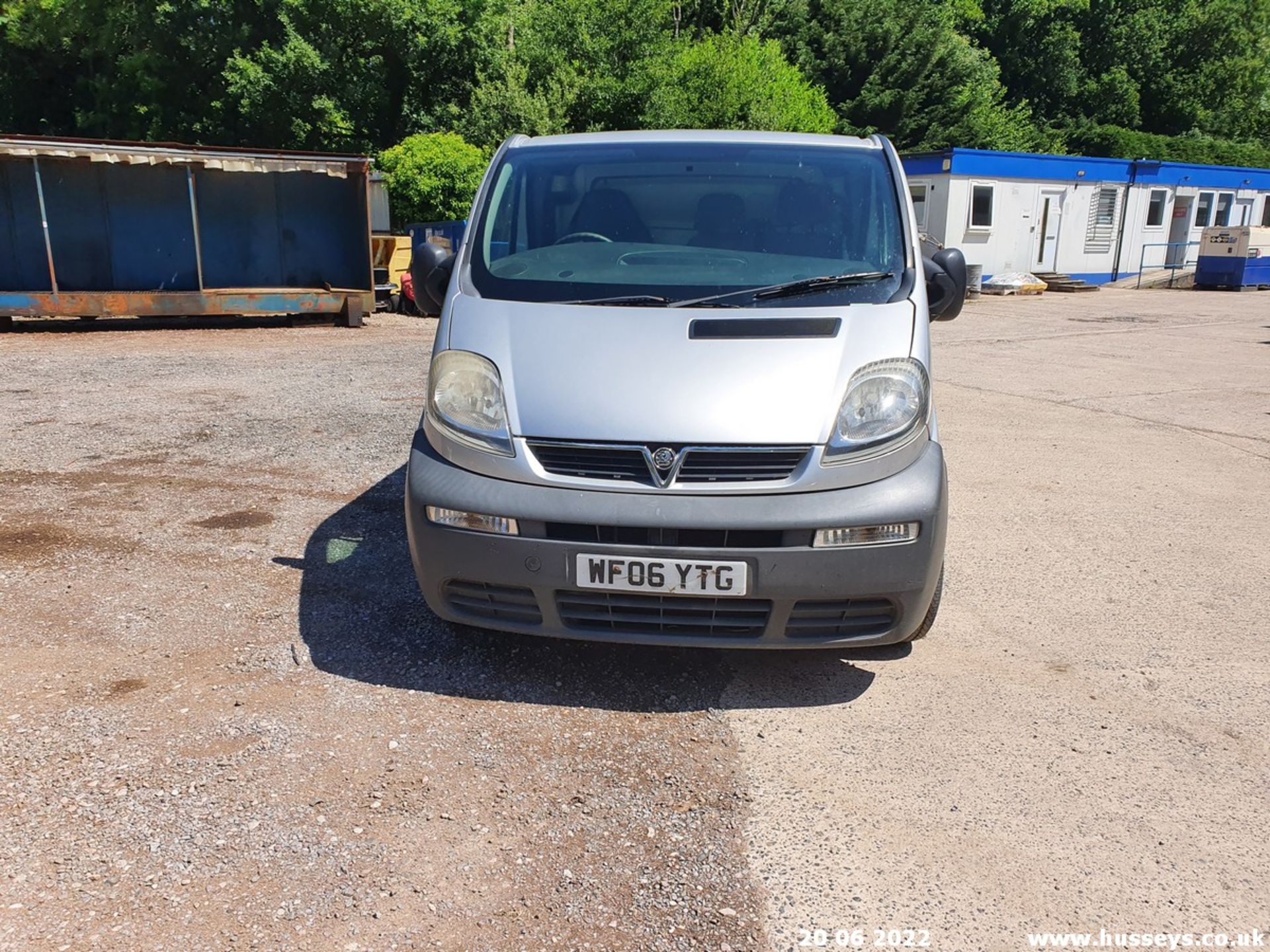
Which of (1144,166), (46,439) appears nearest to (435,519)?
(46,439)

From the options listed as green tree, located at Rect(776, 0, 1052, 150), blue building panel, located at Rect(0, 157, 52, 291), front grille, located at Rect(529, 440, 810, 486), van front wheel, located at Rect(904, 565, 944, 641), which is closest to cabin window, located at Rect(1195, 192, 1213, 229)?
green tree, located at Rect(776, 0, 1052, 150)

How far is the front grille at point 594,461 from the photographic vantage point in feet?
10.3

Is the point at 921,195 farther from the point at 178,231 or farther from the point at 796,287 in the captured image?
the point at 796,287

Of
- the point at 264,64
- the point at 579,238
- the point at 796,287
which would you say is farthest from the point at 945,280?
the point at 264,64

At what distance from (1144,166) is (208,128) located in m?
27.2

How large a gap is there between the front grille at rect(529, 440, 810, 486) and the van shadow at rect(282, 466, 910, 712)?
83cm

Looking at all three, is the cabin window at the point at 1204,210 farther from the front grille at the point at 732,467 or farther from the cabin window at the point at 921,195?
the front grille at the point at 732,467

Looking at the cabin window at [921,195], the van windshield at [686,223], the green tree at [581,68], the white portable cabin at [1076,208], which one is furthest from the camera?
the cabin window at [921,195]

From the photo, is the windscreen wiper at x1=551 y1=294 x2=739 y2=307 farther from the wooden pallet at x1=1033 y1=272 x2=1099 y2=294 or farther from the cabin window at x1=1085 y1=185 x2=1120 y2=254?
the cabin window at x1=1085 y1=185 x2=1120 y2=254

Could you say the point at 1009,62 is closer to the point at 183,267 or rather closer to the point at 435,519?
the point at 183,267

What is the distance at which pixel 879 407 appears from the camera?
328 cm

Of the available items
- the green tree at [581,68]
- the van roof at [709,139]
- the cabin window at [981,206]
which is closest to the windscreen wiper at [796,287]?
the van roof at [709,139]

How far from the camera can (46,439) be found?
23.9 feet

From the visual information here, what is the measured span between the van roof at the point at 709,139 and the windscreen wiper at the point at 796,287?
2.85ft
